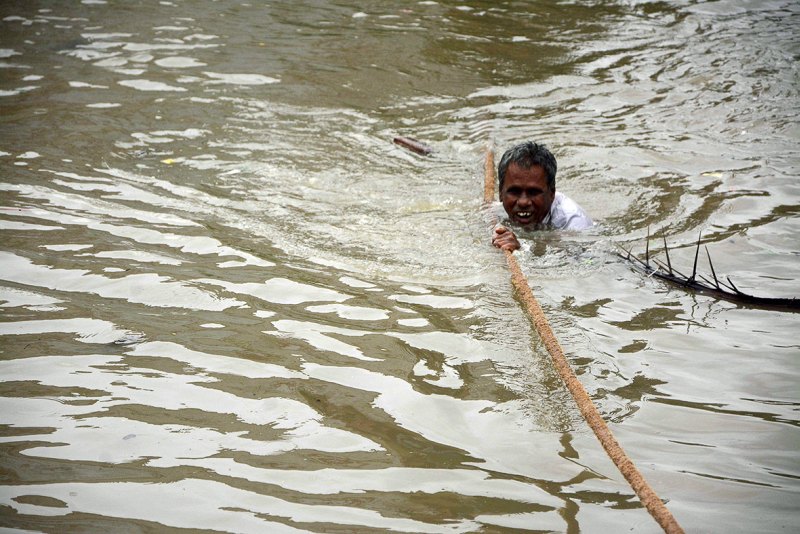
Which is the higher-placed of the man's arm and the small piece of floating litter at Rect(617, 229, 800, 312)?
the man's arm

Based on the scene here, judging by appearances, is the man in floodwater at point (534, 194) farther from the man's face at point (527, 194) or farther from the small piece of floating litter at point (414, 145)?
the small piece of floating litter at point (414, 145)

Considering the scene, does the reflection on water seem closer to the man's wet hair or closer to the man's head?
the man's head

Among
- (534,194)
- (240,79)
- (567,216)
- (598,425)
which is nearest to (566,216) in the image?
(567,216)

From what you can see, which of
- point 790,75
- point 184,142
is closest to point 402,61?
point 184,142

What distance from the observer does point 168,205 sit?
561 centimetres

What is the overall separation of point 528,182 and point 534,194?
0.11 metres

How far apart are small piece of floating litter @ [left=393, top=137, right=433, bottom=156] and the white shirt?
1.68 meters

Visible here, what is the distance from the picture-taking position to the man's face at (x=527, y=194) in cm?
561

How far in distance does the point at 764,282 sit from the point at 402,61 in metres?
6.38

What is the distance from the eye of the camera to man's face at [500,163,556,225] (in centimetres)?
561

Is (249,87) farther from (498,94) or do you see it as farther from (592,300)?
(592,300)

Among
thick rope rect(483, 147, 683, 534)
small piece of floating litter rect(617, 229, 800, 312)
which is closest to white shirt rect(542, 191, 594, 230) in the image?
small piece of floating litter rect(617, 229, 800, 312)

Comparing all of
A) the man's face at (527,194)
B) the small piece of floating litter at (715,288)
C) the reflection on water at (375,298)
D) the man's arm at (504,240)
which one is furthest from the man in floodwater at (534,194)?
the small piece of floating litter at (715,288)

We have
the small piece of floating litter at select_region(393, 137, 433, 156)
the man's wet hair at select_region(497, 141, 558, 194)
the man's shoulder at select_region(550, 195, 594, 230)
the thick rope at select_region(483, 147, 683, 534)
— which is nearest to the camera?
the thick rope at select_region(483, 147, 683, 534)
